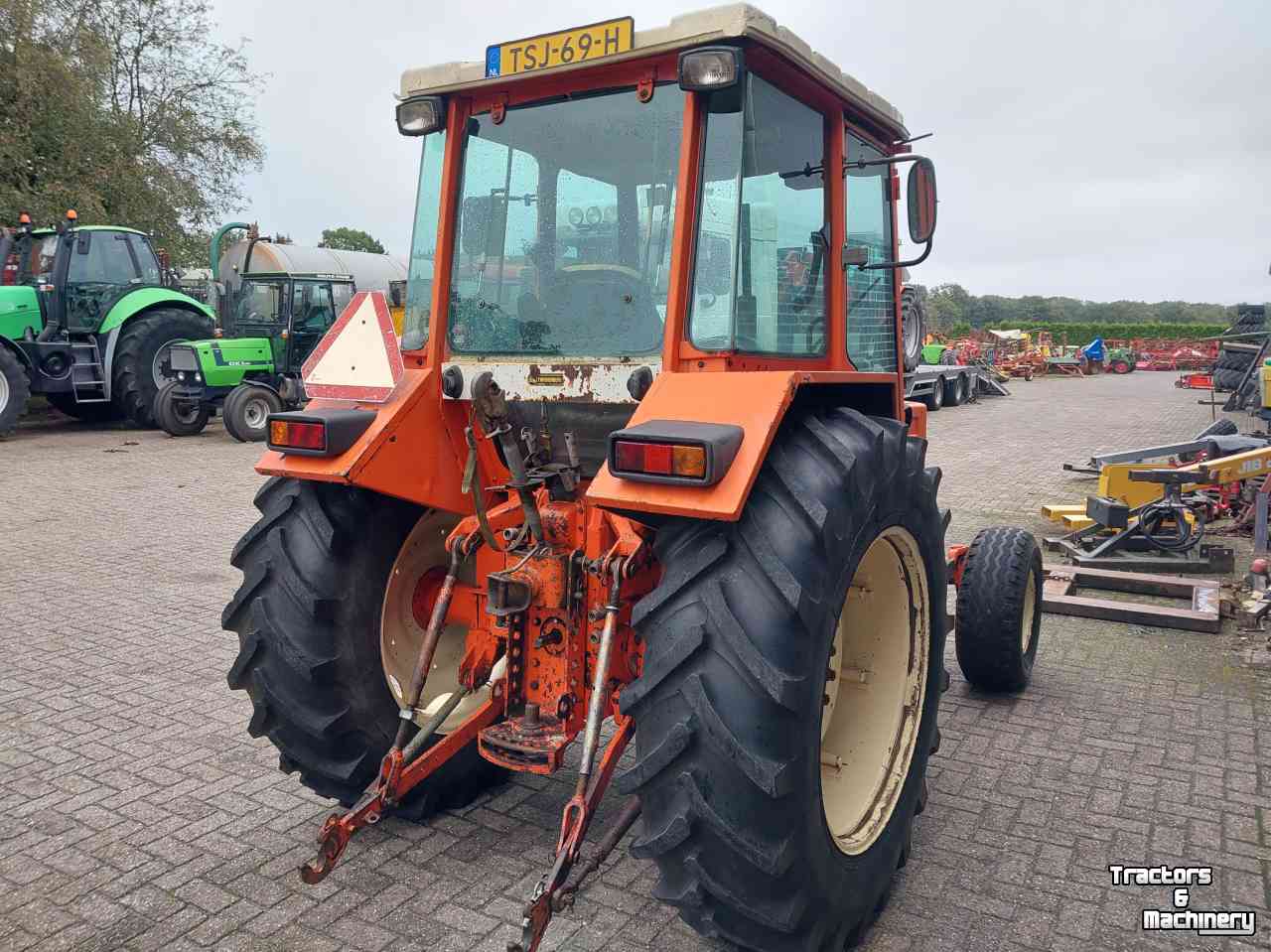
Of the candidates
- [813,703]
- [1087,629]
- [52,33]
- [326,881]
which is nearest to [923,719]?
[813,703]

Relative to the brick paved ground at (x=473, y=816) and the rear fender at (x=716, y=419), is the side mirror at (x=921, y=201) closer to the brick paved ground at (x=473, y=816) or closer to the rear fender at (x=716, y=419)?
the rear fender at (x=716, y=419)

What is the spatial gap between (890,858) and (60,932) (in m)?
2.41

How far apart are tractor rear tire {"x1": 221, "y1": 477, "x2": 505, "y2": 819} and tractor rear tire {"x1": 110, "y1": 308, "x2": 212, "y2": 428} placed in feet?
41.5

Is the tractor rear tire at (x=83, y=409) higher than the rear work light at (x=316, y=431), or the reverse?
the rear work light at (x=316, y=431)

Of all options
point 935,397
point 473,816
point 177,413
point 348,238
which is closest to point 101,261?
point 177,413

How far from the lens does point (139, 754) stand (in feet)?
13.3

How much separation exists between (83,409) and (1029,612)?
49.9 ft

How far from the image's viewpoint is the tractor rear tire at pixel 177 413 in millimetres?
14234

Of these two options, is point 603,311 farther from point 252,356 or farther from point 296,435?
point 252,356

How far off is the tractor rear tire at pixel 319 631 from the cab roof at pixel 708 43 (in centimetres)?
140

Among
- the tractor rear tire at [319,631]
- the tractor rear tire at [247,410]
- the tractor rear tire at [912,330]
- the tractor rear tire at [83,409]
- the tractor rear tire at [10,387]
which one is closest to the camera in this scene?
the tractor rear tire at [319,631]

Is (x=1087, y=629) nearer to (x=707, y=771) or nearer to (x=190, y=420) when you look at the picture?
(x=707, y=771)


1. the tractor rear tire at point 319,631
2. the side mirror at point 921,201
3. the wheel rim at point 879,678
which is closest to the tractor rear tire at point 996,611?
the wheel rim at point 879,678

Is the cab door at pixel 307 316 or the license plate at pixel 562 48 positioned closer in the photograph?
the license plate at pixel 562 48
